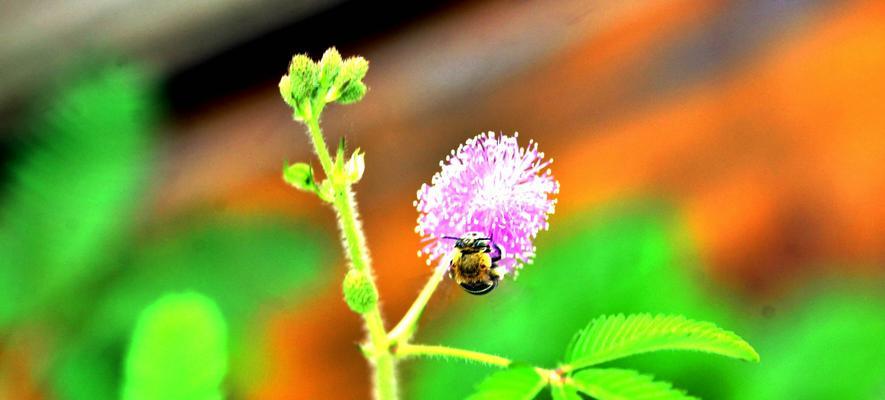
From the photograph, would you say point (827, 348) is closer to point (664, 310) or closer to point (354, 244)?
point (664, 310)

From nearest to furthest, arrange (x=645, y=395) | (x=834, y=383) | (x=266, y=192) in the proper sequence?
(x=645, y=395) < (x=834, y=383) < (x=266, y=192)

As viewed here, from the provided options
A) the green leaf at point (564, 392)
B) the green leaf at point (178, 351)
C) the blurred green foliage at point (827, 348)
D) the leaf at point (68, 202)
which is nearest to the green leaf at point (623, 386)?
the green leaf at point (564, 392)

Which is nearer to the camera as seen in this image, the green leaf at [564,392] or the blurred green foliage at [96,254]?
the green leaf at [564,392]

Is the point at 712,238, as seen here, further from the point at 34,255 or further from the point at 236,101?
the point at 34,255

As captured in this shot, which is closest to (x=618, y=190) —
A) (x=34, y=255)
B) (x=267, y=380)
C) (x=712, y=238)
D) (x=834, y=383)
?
(x=712, y=238)

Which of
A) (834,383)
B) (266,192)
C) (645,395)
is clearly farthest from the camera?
(266,192)

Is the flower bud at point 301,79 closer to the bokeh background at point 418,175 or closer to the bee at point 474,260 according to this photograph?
the bee at point 474,260

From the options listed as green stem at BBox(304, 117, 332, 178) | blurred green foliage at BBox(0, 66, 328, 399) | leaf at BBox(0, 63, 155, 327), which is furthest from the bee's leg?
leaf at BBox(0, 63, 155, 327)
